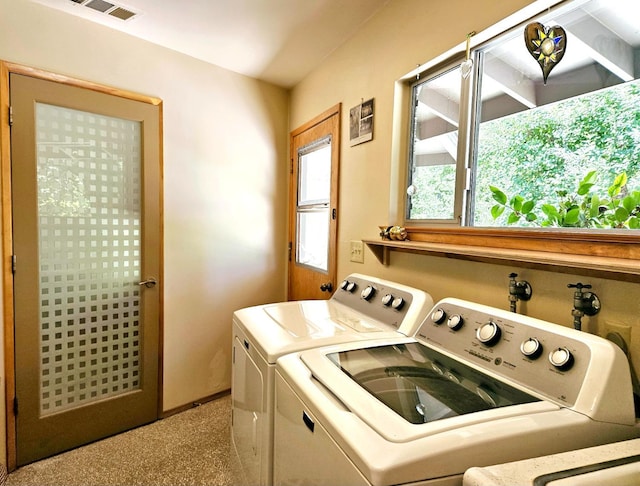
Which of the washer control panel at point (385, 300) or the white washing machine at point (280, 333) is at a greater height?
the washer control panel at point (385, 300)

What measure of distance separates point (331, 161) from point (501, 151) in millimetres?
1121

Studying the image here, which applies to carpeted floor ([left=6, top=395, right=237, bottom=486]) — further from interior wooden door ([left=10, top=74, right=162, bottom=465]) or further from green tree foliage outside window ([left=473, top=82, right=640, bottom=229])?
green tree foliage outside window ([left=473, top=82, right=640, bottom=229])

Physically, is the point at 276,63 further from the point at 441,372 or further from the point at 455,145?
the point at 441,372

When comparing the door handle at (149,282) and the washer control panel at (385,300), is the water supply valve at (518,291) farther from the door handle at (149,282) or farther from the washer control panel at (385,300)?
the door handle at (149,282)

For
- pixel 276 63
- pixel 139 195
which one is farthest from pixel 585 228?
pixel 139 195

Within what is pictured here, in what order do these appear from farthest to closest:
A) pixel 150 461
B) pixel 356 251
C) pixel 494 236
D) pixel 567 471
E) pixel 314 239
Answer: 1. pixel 314 239
2. pixel 356 251
3. pixel 150 461
4. pixel 494 236
5. pixel 567 471

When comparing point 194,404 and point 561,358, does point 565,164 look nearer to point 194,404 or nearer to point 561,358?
point 561,358

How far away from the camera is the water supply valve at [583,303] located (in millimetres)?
941

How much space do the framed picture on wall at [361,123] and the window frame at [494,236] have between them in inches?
7.5

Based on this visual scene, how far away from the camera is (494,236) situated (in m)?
1.28

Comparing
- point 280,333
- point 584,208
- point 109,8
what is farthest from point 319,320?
point 109,8

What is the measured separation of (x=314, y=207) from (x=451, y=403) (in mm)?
1883

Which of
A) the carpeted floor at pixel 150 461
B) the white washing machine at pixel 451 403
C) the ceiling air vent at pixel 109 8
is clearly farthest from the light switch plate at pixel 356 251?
the ceiling air vent at pixel 109 8

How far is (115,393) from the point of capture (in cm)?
214
